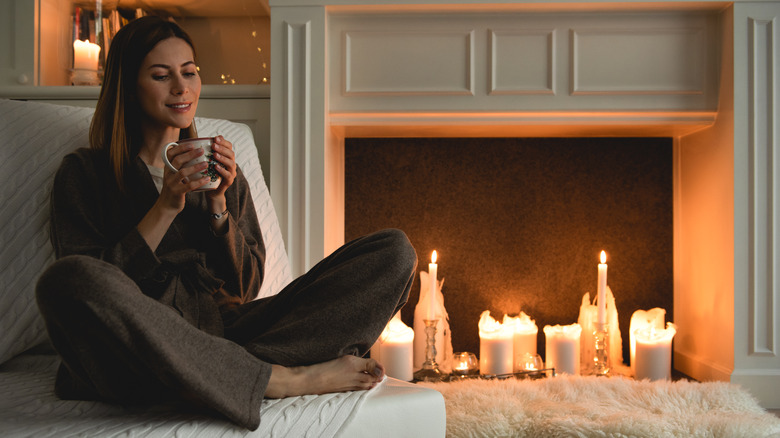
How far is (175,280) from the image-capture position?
3.02ft

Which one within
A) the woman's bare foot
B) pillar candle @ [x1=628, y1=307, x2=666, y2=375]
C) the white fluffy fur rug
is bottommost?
the white fluffy fur rug

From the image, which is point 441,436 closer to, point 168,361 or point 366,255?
point 366,255

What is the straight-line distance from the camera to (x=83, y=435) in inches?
24.9

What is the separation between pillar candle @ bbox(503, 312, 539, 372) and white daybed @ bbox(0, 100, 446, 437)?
0.77 m

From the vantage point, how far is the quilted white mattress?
0.65 meters

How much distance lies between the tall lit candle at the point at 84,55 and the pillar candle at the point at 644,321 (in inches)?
68.8

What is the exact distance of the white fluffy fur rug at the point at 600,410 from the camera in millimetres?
1043

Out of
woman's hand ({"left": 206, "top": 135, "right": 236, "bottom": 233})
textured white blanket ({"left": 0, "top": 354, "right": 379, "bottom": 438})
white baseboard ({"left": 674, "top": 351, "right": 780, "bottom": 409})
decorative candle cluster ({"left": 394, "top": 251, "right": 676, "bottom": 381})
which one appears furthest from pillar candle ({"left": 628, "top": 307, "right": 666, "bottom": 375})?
woman's hand ({"left": 206, "top": 135, "right": 236, "bottom": 233})

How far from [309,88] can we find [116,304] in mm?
1012

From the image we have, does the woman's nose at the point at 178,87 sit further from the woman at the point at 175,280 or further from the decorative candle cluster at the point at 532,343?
the decorative candle cluster at the point at 532,343

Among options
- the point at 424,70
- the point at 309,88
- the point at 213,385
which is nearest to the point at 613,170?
the point at 424,70

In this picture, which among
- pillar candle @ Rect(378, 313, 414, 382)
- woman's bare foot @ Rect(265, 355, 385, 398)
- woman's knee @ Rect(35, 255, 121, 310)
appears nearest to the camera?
woman's knee @ Rect(35, 255, 121, 310)

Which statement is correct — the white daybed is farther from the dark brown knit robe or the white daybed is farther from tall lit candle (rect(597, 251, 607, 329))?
tall lit candle (rect(597, 251, 607, 329))

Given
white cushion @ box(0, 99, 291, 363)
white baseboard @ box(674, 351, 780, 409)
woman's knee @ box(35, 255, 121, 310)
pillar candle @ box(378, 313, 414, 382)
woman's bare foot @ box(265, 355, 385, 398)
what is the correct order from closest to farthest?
woman's knee @ box(35, 255, 121, 310), woman's bare foot @ box(265, 355, 385, 398), white cushion @ box(0, 99, 291, 363), white baseboard @ box(674, 351, 780, 409), pillar candle @ box(378, 313, 414, 382)
